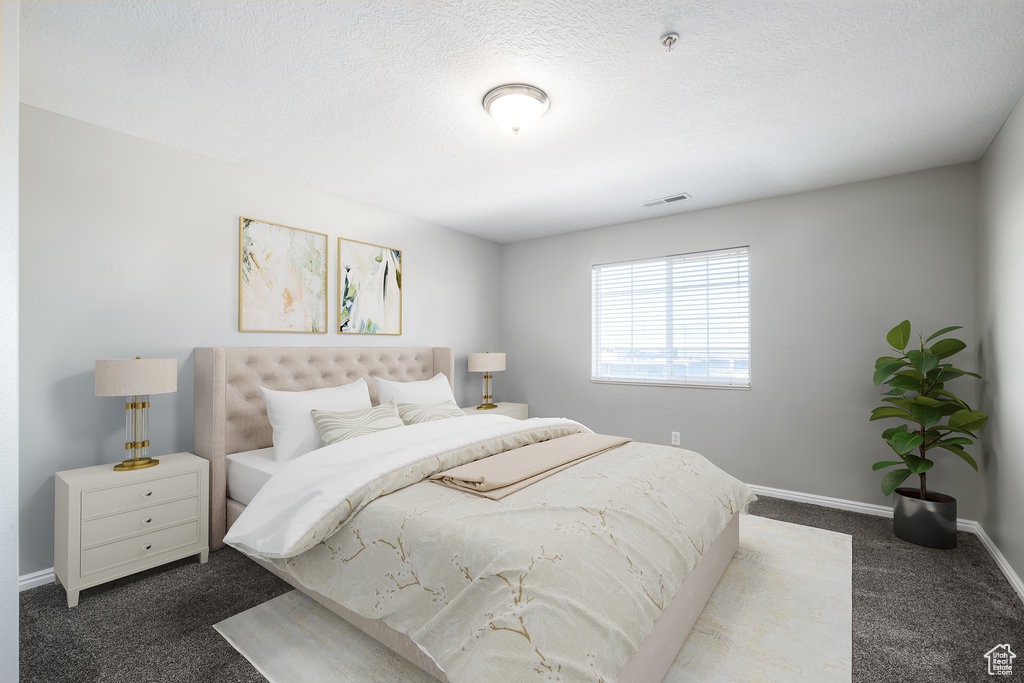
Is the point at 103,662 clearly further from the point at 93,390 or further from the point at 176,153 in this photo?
the point at 176,153

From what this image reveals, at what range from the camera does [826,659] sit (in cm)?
187

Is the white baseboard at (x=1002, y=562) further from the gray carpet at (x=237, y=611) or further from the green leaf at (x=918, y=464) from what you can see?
the green leaf at (x=918, y=464)

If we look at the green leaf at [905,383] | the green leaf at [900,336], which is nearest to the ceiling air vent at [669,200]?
the green leaf at [900,336]

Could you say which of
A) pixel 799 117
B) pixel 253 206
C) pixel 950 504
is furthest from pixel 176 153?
pixel 950 504

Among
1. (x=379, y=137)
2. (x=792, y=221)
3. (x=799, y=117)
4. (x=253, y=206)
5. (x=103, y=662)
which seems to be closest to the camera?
(x=103, y=662)

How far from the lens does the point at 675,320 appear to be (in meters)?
4.39

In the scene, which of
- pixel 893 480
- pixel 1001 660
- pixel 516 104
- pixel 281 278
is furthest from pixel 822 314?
pixel 281 278

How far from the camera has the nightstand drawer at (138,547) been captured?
2.29 meters

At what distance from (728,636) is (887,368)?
2.13 meters

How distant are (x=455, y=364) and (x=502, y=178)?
7.12 ft

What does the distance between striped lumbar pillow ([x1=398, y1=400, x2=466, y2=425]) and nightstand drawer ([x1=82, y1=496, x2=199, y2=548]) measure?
1.33 metres

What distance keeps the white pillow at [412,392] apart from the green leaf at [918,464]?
10.7ft

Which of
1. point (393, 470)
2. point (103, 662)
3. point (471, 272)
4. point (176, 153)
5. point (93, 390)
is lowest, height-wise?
point (103, 662)

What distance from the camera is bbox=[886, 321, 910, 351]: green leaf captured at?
120 inches
